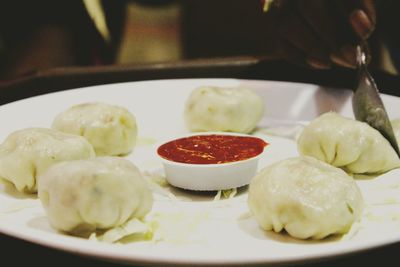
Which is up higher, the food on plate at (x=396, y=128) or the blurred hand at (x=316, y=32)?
the blurred hand at (x=316, y=32)

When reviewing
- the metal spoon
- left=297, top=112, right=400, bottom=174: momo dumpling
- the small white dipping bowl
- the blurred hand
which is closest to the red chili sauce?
the small white dipping bowl

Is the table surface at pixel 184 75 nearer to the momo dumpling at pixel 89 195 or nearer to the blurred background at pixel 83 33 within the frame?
the blurred background at pixel 83 33

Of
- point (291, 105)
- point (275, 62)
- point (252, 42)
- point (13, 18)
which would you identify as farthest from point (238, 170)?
point (252, 42)

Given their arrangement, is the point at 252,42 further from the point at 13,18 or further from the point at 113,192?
the point at 113,192

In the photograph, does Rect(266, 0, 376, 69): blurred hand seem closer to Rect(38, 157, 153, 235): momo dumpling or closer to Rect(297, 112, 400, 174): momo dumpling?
Rect(297, 112, 400, 174): momo dumpling

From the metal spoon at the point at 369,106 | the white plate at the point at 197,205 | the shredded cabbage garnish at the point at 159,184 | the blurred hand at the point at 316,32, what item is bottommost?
the shredded cabbage garnish at the point at 159,184

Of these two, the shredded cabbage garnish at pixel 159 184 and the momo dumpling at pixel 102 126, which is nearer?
the shredded cabbage garnish at pixel 159 184

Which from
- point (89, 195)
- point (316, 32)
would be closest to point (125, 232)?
point (89, 195)

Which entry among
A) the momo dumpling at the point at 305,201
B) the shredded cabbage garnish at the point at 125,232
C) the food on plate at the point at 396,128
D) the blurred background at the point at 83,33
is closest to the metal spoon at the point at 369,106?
the food on plate at the point at 396,128
